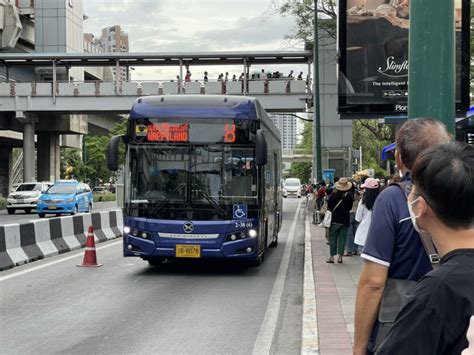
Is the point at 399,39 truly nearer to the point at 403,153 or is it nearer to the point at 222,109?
the point at 222,109

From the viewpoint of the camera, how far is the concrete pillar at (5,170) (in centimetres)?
5847

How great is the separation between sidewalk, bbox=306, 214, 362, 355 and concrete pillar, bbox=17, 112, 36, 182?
33255 millimetres

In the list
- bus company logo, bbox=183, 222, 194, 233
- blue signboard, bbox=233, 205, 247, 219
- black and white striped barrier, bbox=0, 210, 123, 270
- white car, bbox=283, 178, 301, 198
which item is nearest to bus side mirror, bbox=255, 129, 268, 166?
blue signboard, bbox=233, 205, 247, 219

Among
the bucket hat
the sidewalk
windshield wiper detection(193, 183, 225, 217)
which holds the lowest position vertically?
the sidewalk

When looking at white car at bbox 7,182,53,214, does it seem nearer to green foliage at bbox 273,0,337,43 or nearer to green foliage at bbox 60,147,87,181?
green foliage at bbox 273,0,337,43

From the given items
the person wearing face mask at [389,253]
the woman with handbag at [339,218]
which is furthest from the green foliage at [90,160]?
the person wearing face mask at [389,253]

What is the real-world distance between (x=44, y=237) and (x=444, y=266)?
13781 millimetres

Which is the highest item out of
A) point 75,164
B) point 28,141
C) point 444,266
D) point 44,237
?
point 28,141

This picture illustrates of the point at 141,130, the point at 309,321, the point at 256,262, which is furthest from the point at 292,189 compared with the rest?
the point at 309,321

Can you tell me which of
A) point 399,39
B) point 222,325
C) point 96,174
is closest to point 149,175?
point 222,325

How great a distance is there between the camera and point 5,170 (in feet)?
194

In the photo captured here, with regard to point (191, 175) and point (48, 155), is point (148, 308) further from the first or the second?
point (48, 155)

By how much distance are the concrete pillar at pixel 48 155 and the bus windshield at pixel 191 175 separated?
4313cm

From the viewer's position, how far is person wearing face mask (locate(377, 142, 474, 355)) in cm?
158
